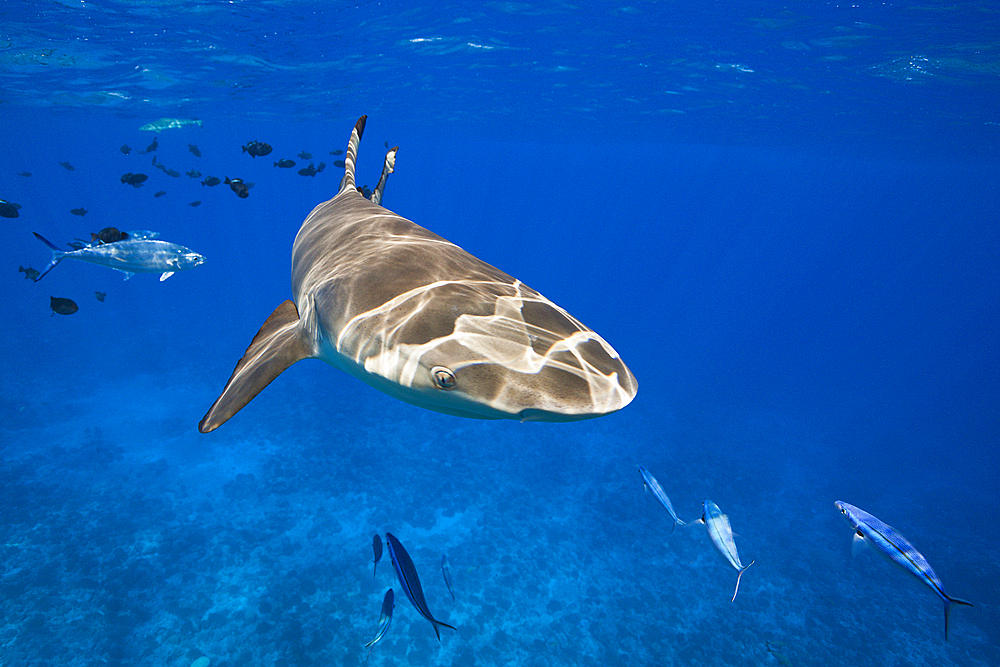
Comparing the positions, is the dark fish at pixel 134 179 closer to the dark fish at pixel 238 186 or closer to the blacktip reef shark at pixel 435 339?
the dark fish at pixel 238 186

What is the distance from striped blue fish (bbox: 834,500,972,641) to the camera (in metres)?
3.48

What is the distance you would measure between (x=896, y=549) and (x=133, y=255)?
9315 millimetres

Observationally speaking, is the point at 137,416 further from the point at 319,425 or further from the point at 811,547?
the point at 811,547

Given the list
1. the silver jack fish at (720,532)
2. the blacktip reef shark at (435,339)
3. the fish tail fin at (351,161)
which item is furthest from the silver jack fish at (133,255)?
the silver jack fish at (720,532)

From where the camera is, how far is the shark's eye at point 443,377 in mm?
1626

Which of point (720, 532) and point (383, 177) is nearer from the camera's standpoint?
point (720, 532)

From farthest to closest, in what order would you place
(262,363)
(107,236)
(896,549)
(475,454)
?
(475,454), (107,236), (896,549), (262,363)

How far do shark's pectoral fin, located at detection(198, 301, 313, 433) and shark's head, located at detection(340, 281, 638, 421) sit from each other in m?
0.57

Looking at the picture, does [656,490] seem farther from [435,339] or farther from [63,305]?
[63,305]

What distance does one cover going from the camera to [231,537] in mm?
10703

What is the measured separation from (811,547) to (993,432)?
29899mm

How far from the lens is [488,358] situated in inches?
66.2

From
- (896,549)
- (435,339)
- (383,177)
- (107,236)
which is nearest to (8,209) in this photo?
(107,236)

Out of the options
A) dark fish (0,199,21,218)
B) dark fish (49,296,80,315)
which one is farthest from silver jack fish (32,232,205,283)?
dark fish (0,199,21,218)
